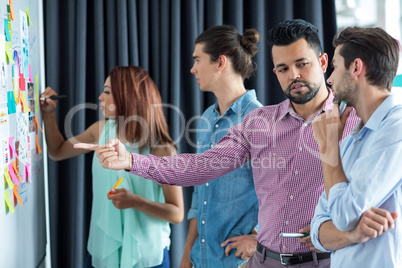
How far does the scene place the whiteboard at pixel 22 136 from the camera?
157 cm

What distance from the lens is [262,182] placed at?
63.4 inches

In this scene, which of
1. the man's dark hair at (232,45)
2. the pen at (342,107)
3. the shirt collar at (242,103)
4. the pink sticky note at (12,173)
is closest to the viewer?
the pen at (342,107)

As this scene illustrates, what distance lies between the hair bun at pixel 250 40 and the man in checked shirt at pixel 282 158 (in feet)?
1.21

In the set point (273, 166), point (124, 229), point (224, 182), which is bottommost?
point (124, 229)

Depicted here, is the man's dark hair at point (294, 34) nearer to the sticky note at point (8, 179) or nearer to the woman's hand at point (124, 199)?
the woman's hand at point (124, 199)

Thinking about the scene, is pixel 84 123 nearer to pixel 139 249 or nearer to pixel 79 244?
pixel 79 244

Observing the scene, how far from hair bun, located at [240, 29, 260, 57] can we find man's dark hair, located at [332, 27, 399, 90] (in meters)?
0.91

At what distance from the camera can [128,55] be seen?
2559 millimetres

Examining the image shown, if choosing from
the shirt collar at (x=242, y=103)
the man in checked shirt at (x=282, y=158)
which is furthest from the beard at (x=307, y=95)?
the shirt collar at (x=242, y=103)

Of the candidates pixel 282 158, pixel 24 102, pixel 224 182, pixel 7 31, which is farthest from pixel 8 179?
pixel 282 158

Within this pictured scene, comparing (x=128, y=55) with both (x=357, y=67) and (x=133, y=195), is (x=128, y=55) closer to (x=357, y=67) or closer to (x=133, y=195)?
(x=133, y=195)

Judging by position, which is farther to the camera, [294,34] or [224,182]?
[224,182]

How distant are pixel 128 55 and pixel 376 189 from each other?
1.79 metres

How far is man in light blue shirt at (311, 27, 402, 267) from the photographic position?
3.50 feet
